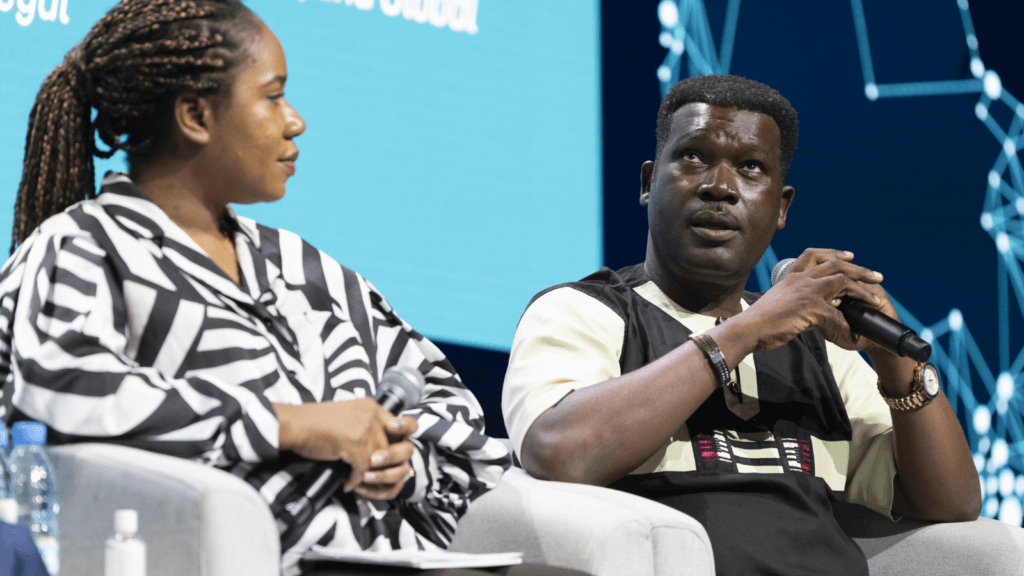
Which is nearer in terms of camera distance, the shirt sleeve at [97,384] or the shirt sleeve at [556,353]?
the shirt sleeve at [97,384]

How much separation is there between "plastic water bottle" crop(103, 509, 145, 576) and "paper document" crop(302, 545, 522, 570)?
8.7 inches

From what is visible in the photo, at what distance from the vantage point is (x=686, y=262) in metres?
2.07

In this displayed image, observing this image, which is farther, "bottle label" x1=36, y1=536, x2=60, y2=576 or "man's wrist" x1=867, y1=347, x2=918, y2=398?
"man's wrist" x1=867, y1=347, x2=918, y2=398

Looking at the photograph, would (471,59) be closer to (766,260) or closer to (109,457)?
(766,260)

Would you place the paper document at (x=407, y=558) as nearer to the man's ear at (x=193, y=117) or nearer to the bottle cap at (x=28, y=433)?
the bottle cap at (x=28, y=433)

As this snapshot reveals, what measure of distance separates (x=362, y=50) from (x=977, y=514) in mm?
1687

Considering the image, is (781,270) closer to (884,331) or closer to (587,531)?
(884,331)

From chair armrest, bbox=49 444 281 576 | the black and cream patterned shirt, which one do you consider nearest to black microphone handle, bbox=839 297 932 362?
the black and cream patterned shirt

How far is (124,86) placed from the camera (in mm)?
1388

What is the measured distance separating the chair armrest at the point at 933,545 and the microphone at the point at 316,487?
111 centimetres

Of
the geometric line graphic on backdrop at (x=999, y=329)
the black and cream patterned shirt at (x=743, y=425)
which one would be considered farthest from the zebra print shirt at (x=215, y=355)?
the geometric line graphic on backdrop at (x=999, y=329)

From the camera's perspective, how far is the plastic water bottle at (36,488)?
1166 millimetres

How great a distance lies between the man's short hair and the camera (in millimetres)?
2133

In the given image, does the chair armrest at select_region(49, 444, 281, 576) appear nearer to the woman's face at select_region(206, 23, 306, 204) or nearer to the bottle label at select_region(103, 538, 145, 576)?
the bottle label at select_region(103, 538, 145, 576)
